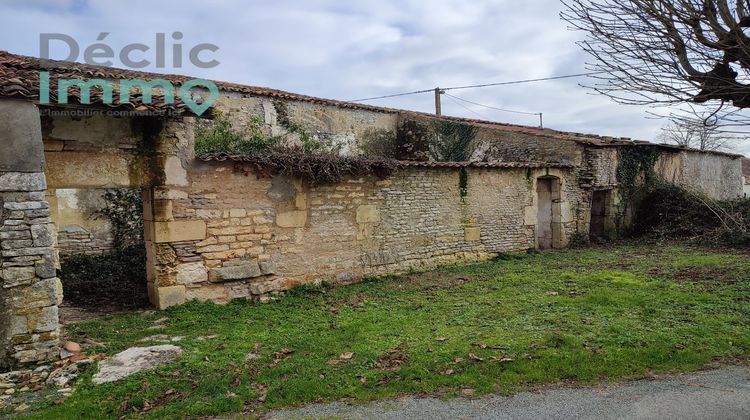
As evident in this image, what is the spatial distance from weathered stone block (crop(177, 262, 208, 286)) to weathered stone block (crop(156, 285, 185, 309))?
12 cm

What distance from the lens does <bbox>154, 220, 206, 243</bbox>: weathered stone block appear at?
272 inches

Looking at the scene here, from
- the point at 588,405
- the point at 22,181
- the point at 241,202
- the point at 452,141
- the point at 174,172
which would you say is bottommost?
the point at 588,405

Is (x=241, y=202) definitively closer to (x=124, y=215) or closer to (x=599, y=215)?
(x=124, y=215)

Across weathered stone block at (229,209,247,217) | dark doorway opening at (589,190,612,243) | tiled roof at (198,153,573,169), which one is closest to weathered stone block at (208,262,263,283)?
weathered stone block at (229,209,247,217)

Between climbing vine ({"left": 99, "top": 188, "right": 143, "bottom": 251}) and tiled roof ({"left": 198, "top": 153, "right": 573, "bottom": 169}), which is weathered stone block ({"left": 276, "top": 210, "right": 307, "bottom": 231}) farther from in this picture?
climbing vine ({"left": 99, "top": 188, "right": 143, "bottom": 251})

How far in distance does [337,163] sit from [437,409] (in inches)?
213

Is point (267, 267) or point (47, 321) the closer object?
point (47, 321)

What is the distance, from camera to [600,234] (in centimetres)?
1462

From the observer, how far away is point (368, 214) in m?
9.32

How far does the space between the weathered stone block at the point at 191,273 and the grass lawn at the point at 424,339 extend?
428 millimetres

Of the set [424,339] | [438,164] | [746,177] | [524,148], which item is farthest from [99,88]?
[746,177]

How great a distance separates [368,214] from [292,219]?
172cm

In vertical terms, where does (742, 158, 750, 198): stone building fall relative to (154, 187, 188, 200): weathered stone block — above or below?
above

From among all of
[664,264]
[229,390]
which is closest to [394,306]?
[229,390]
